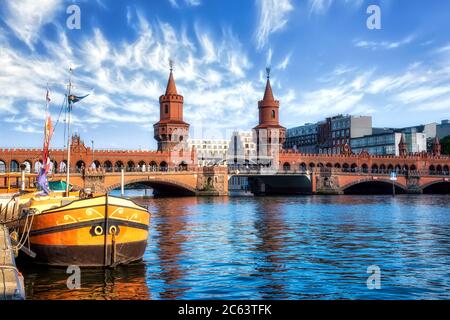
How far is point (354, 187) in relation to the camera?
131250 millimetres

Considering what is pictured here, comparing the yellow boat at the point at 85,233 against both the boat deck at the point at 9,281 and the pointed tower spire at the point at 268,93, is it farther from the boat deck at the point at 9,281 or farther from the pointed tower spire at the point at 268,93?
the pointed tower spire at the point at 268,93

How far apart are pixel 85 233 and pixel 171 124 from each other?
329ft

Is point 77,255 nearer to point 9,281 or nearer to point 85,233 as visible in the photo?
point 85,233

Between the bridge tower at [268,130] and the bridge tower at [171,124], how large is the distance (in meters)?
20.7

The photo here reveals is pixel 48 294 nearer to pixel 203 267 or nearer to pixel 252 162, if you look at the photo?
pixel 203 267

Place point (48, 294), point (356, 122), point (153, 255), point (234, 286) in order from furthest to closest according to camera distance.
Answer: point (356, 122)
point (153, 255)
point (234, 286)
point (48, 294)

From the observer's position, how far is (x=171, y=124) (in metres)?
120

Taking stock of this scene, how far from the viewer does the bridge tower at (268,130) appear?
130 metres

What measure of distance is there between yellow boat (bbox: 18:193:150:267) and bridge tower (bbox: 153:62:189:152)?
316ft

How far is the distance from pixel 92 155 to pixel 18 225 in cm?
8150

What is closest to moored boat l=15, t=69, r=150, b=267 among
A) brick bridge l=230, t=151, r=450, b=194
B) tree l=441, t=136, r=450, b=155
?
brick bridge l=230, t=151, r=450, b=194

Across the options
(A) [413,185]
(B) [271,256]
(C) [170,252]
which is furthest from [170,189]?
(B) [271,256]

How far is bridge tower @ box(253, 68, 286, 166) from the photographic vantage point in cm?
12988
